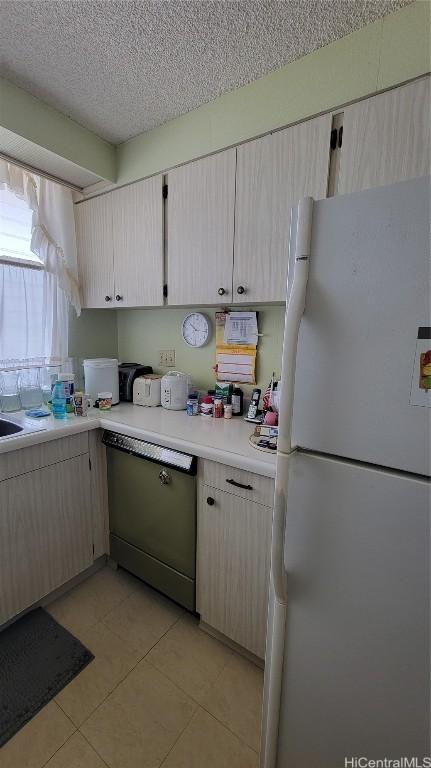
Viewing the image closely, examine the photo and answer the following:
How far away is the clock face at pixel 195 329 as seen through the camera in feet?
6.08

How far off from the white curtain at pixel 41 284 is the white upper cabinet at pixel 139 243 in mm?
326

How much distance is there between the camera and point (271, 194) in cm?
131

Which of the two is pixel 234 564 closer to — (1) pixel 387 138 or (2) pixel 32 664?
(2) pixel 32 664

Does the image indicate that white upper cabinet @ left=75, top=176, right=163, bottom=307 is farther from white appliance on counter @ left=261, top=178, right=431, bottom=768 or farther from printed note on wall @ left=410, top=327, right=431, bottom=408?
printed note on wall @ left=410, top=327, right=431, bottom=408

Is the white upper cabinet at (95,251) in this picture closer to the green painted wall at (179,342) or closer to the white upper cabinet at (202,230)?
the green painted wall at (179,342)

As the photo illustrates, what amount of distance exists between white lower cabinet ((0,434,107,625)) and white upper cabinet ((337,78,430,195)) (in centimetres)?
162

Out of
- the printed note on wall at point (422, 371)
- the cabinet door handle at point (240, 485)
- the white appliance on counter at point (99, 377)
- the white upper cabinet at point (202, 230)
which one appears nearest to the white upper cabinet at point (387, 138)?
the white upper cabinet at point (202, 230)

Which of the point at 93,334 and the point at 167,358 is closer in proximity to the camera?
the point at 167,358

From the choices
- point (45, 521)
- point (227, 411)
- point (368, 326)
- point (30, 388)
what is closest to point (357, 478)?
point (368, 326)

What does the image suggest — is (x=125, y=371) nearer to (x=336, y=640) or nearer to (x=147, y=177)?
(x=147, y=177)

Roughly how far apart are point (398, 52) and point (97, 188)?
152 cm

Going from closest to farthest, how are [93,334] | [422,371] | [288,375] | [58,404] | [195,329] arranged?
[422,371]
[288,375]
[58,404]
[195,329]
[93,334]

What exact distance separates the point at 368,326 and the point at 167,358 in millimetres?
1545

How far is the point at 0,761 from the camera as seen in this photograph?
3.26 feet
